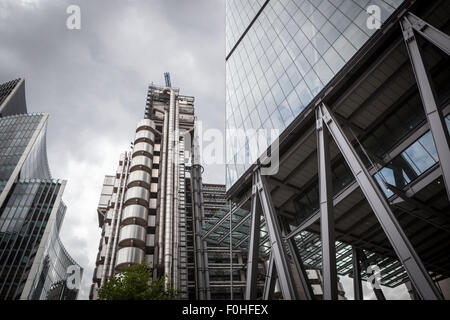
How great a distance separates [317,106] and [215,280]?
42697 millimetres

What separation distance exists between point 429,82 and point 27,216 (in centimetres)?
7627

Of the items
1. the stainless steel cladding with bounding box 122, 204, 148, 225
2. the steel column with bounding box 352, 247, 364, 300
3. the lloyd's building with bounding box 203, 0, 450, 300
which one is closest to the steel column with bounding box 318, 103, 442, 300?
the lloyd's building with bounding box 203, 0, 450, 300

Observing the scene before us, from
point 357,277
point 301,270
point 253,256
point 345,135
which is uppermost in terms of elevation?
point 345,135

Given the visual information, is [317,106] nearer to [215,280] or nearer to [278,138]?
[278,138]

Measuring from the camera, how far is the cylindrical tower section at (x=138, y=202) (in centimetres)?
3878

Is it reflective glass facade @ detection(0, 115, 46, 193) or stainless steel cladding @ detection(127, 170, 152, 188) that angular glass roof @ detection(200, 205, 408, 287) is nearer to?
stainless steel cladding @ detection(127, 170, 152, 188)

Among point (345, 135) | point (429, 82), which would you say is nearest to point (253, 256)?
point (345, 135)

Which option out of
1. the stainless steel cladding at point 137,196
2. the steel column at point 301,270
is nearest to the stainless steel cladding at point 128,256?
the stainless steel cladding at point 137,196

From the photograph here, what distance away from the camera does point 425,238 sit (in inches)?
976

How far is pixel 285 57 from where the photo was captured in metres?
21.6

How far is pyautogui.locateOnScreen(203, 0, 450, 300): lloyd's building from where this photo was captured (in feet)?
43.5

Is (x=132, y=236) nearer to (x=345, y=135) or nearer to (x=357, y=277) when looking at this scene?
(x=357, y=277)

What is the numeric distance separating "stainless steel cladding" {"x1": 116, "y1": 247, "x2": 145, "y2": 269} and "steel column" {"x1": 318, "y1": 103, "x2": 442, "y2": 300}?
30.8 m

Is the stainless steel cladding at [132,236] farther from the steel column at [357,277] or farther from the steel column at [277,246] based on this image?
the steel column at [357,277]
